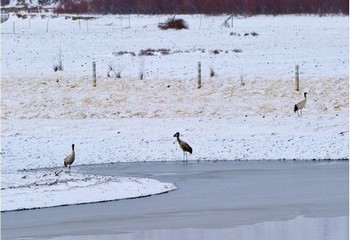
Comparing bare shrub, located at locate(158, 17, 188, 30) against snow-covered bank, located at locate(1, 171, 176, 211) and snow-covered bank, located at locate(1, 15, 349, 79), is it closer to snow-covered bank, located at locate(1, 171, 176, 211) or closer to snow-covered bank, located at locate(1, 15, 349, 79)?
snow-covered bank, located at locate(1, 15, 349, 79)

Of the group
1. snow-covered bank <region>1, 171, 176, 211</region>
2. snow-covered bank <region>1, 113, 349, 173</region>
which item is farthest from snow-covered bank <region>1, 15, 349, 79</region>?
snow-covered bank <region>1, 171, 176, 211</region>

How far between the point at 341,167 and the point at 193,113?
1021 cm

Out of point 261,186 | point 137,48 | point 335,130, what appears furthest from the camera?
point 137,48

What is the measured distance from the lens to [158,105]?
121ft

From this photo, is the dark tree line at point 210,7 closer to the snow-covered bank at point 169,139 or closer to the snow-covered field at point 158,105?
the snow-covered field at point 158,105

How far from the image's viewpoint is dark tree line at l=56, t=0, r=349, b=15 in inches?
2968

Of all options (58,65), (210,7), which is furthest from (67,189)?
(210,7)

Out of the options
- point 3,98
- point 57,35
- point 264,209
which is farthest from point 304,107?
point 57,35

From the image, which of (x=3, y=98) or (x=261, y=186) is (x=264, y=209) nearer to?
(x=261, y=186)

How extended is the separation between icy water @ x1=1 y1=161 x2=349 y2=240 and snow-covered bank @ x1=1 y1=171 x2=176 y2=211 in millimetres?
417

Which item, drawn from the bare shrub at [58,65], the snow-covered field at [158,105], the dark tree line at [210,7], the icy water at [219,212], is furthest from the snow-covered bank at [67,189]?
the dark tree line at [210,7]

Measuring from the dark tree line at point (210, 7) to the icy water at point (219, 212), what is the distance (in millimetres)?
47977

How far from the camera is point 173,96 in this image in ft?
125

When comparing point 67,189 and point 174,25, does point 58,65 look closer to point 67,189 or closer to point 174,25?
point 174,25
